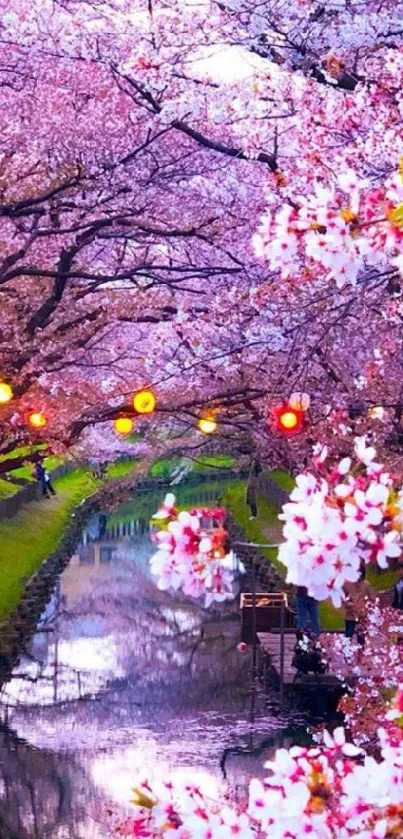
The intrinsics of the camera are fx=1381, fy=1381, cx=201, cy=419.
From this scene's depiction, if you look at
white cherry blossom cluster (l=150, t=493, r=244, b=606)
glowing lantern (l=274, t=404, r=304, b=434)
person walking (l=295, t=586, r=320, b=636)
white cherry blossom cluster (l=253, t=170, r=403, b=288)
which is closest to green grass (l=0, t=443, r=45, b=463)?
person walking (l=295, t=586, r=320, b=636)

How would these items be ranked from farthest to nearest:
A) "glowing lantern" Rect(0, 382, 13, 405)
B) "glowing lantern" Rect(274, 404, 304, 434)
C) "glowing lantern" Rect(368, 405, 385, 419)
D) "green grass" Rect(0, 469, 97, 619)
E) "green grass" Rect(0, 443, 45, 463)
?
"green grass" Rect(0, 469, 97, 619), "green grass" Rect(0, 443, 45, 463), "glowing lantern" Rect(0, 382, 13, 405), "glowing lantern" Rect(274, 404, 304, 434), "glowing lantern" Rect(368, 405, 385, 419)

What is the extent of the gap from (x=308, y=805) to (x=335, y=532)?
0.78 m

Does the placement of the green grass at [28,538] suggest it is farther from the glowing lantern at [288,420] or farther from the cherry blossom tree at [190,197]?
the glowing lantern at [288,420]

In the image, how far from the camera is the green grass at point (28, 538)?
109ft

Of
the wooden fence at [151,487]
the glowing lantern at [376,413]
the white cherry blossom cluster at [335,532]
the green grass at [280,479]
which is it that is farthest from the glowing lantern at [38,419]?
the green grass at [280,479]

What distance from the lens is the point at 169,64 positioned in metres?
11.3

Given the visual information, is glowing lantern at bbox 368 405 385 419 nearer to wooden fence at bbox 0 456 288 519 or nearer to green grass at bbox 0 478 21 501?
wooden fence at bbox 0 456 288 519

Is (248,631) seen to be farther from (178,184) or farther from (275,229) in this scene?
(275,229)

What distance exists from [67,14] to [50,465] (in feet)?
178

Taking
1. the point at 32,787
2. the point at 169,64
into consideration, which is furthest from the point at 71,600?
the point at 169,64

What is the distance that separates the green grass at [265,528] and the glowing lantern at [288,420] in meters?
12.3

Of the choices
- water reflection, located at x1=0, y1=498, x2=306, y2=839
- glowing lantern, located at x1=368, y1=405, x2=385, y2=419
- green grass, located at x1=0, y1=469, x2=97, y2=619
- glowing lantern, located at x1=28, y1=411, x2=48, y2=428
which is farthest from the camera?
green grass, located at x1=0, y1=469, x2=97, y2=619

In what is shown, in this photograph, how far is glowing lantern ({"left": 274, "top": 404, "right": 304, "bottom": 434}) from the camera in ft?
41.2

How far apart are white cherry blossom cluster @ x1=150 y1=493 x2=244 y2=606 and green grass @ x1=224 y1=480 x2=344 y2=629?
68.6 feet
